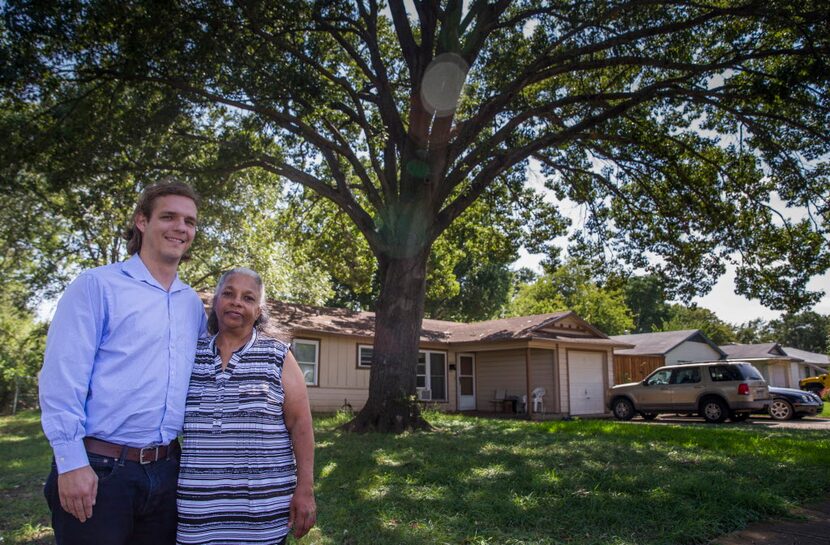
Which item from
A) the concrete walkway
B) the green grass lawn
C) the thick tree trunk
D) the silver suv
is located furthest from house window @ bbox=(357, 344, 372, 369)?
the concrete walkway

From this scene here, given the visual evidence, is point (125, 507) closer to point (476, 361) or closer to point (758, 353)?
point (476, 361)

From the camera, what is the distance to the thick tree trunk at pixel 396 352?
1066 cm

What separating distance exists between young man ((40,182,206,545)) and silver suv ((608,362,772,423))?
18.0 meters

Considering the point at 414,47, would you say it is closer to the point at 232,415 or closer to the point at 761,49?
the point at 761,49

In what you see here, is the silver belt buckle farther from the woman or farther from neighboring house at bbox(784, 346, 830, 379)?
neighboring house at bbox(784, 346, 830, 379)

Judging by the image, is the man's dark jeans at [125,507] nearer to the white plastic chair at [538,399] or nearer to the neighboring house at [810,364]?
the white plastic chair at [538,399]

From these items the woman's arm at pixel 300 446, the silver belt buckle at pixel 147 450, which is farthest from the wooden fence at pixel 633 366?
the silver belt buckle at pixel 147 450

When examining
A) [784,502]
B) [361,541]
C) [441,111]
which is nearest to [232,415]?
[361,541]

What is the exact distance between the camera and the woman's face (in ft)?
9.18

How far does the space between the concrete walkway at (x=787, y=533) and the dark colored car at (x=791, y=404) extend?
1629cm

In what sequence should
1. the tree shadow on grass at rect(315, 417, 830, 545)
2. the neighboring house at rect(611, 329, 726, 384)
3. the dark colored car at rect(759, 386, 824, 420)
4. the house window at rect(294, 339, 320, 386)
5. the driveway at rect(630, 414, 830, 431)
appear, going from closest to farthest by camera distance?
the tree shadow on grass at rect(315, 417, 830, 545) < the driveway at rect(630, 414, 830, 431) < the house window at rect(294, 339, 320, 386) < the dark colored car at rect(759, 386, 824, 420) < the neighboring house at rect(611, 329, 726, 384)

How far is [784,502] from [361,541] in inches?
156

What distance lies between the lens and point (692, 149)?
13.5 metres

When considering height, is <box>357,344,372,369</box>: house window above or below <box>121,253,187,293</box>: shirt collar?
below
